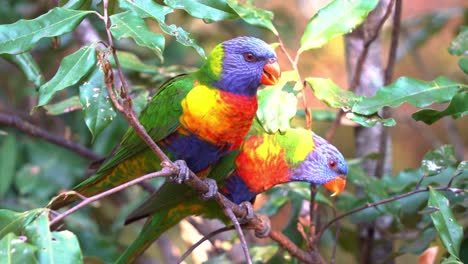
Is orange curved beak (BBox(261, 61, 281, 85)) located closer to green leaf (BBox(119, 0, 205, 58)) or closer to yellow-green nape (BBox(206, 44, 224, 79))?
yellow-green nape (BBox(206, 44, 224, 79))

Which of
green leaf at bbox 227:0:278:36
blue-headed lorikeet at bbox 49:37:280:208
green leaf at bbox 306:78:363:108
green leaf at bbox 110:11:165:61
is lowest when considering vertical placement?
blue-headed lorikeet at bbox 49:37:280:208

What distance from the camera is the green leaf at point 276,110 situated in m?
1.68

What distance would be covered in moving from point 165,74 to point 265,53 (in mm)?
613

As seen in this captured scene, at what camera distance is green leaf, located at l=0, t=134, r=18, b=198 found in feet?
9.41

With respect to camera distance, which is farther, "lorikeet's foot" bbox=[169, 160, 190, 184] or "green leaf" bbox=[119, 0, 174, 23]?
"lorikeet's foot" bbox=[169, 160, 190, 184]

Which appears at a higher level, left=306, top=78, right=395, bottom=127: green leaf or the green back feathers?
left=306, top=78, right=395, bottom=127: green leaf

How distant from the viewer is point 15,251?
1188 mm

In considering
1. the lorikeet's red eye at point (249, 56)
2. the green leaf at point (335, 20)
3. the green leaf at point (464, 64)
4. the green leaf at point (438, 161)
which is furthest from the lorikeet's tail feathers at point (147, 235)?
the green leaf at point (464, 64)

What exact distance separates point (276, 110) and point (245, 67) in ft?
0.84


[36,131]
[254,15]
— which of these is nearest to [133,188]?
[36,131]

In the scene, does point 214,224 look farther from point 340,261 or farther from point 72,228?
point 340,261

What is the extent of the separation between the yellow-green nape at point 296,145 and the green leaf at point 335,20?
0.37m

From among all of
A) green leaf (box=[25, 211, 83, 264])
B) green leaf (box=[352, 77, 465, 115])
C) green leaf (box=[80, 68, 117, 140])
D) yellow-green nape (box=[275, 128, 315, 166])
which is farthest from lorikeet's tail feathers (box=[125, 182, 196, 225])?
green leaf (box=[25, 211, 83, 264])

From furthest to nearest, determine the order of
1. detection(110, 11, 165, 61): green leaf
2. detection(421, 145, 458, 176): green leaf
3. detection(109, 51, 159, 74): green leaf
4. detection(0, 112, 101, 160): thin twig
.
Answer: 1. detection(0, 112, 101, 160): thin twig
2. detection(109, 51, 159, 74): green leaf
3. detection(421, 145, 458, 176): green leaf
4. detection(110, 11, 165, 61): green leaf
